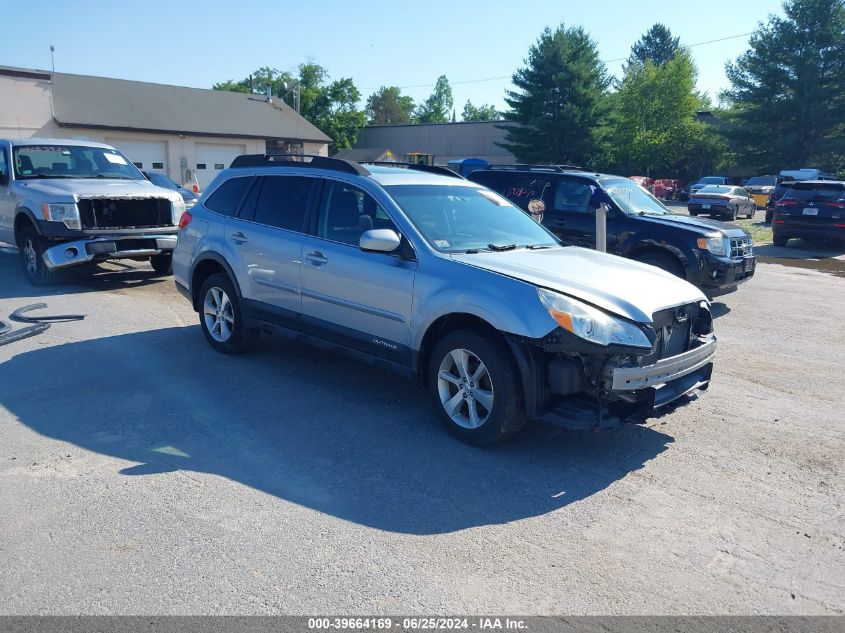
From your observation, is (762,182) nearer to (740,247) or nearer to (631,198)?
(631,198)

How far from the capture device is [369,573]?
344 centimetres

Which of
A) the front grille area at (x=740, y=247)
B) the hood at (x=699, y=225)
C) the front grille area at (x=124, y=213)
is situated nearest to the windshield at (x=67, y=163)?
the front grille area at (x=124, y=213)

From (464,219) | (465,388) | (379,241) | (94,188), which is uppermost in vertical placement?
(94,188)

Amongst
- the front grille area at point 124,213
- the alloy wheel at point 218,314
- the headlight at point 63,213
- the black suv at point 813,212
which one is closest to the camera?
the alloy wheel at point 218,314

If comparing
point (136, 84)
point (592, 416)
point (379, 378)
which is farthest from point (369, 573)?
point (136, 84)

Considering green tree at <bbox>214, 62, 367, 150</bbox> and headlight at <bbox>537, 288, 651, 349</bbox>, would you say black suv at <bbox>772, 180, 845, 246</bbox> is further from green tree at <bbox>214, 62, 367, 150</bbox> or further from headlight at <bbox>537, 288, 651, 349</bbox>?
green tree at <bbox>214, 62, 367, 150</bbox>

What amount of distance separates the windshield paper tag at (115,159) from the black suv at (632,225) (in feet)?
18.6

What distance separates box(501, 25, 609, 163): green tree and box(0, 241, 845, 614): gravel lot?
149 ft

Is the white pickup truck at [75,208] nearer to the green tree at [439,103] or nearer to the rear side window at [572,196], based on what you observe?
the rear side window at [572,196]

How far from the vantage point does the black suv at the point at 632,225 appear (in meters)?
9.70

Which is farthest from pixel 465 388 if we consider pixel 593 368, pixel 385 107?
pixel 385 107

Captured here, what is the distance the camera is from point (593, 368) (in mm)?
4523

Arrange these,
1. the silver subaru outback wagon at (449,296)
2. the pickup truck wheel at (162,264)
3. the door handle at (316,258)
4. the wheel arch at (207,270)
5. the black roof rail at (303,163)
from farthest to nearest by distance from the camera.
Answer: the pickup truck wheel at (162,264) < the wheel arch at (207,270) < the black roof rail at (303,163) < the door handle at (316,258) < the silver subaru outback wagon at (449,296)

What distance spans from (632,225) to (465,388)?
6243 millimetres
